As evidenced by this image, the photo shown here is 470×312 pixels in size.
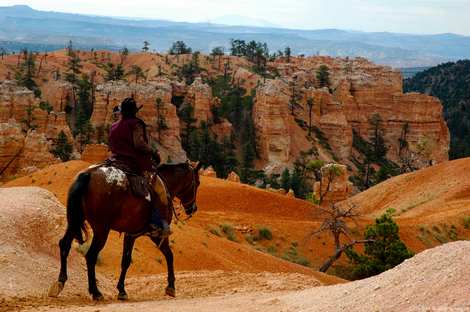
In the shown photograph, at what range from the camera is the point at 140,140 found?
10156mm

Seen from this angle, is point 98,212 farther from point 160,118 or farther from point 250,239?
point 160,118

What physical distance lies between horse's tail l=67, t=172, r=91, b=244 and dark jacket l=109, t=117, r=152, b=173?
77 centimetres

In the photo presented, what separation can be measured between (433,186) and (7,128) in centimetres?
2619

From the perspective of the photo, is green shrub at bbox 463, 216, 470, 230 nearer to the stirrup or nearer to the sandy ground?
the sandy ground

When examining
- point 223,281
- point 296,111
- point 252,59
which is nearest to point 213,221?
point 223,281

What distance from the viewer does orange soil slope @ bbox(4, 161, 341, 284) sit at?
15.7 metres

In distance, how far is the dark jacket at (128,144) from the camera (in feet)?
33.5

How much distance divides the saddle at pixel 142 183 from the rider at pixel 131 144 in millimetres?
103

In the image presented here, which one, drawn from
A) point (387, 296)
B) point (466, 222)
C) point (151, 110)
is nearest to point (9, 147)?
point (151, 110)

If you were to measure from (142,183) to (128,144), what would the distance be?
68 cm

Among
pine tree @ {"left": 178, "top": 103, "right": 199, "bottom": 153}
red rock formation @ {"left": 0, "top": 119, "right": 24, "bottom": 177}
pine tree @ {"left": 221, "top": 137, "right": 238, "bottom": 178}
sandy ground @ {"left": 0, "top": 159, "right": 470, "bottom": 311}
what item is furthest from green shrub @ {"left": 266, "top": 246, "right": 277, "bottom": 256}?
pine tree @ {"left": 178, "top": 103, "right": 199, "bottom": 153}

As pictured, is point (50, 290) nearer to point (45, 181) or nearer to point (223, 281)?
point (223, 281)

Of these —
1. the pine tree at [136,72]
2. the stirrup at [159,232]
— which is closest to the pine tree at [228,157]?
the pine tree at [136,72]

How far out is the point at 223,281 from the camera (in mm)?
12703
